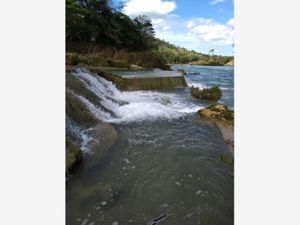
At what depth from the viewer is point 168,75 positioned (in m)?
4.82

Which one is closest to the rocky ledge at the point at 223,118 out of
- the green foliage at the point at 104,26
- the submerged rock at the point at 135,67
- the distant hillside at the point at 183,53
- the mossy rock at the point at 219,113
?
the mossy rock at the point at 219,113

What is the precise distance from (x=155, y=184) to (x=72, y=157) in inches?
24.2

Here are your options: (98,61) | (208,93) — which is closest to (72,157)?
(98,61)

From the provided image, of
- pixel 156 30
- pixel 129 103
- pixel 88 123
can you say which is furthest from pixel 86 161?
pixel 129 103

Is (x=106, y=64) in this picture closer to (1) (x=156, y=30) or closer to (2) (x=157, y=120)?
(2) (x=157, y=120)

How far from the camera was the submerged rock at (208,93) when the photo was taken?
4.03 m

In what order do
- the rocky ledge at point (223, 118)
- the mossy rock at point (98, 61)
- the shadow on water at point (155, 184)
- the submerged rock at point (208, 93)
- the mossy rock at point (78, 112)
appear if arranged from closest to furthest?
the shadow on water at point (155, 184) → the rocky ledge at point (223, 118) → the mossy rock at point (78, 112) → the mossy rock at point (98, 61) → the submerged rock at point (208, 93)

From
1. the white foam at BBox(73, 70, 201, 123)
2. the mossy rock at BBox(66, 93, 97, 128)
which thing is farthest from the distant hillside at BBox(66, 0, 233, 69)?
the white foam at BBox(73, 70, 201, 123)

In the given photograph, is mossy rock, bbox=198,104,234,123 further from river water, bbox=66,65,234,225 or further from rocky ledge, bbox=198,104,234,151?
river water, bbox=66,65,234,225

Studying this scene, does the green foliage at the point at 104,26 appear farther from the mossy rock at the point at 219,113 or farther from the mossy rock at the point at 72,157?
the mossy rock at the point at 219,113

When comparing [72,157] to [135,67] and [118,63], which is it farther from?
[135,67]

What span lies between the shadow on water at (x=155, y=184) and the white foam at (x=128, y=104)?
63 centimetres

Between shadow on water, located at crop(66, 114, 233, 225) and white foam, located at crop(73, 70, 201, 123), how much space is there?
2.05ft

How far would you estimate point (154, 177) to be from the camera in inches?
69.0
